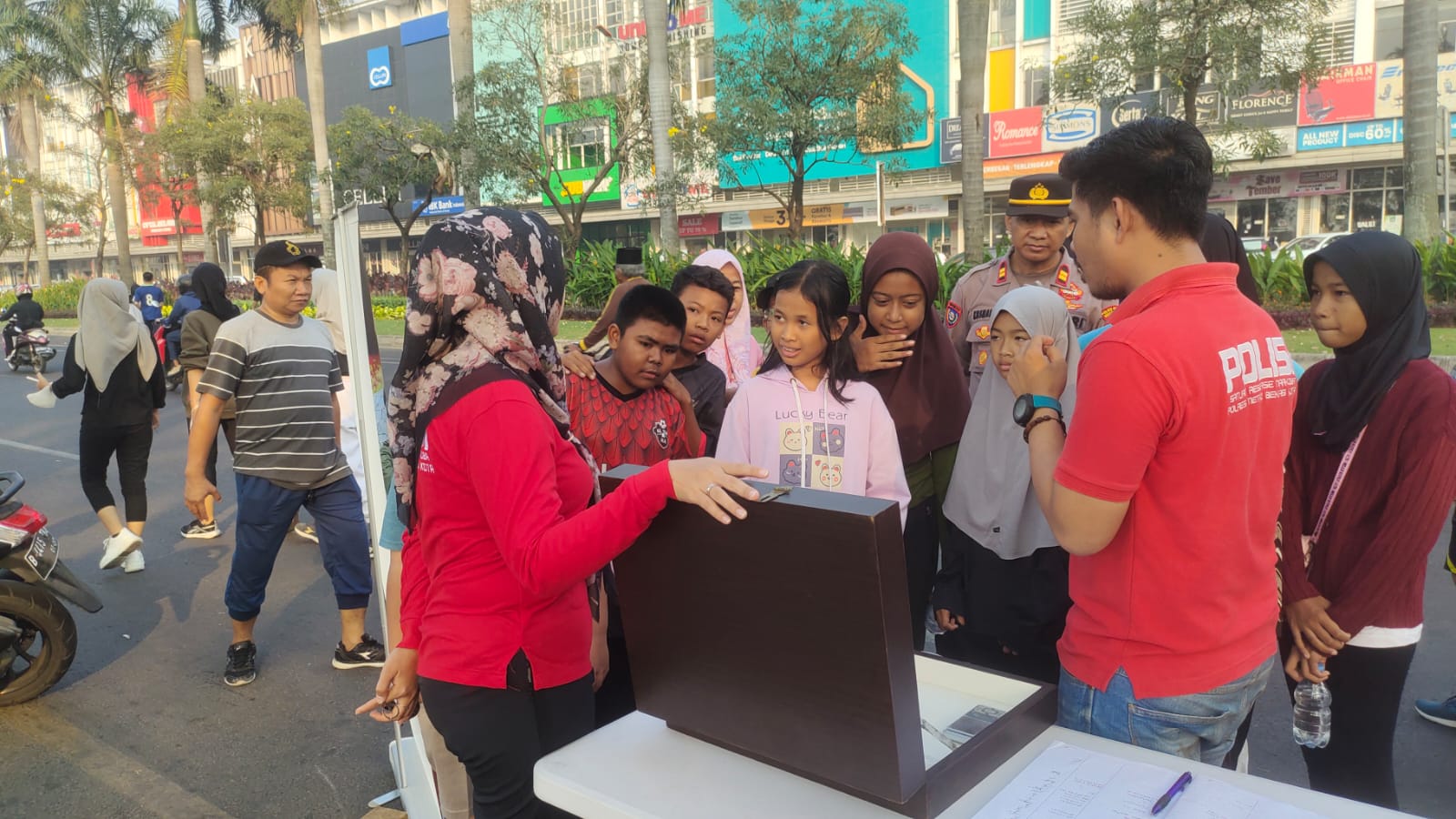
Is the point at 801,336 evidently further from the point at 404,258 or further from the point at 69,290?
the point at 69,290

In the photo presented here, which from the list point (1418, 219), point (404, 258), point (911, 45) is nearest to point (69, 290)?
point (404, 258)

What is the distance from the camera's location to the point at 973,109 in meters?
11.7

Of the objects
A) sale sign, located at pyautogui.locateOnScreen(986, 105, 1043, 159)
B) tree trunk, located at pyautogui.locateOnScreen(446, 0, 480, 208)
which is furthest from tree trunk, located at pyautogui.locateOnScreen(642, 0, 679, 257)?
sale sign, located at pyautogui.locateOnScreen(986, 105, 1043, 159)

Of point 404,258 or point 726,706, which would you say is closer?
point 726,706

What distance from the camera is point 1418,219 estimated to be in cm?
1125

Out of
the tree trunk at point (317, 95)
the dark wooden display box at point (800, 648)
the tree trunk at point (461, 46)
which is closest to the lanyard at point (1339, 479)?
the dark wooden display box at point (800, 648)

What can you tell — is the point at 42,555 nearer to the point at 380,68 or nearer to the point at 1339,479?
the point at 1339,479

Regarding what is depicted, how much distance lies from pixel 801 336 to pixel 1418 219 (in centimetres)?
1213

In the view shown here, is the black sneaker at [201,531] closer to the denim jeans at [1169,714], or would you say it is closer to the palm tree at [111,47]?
the denim jeans at [1169,714]

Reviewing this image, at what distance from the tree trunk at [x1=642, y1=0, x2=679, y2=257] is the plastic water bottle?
14351 millimetres

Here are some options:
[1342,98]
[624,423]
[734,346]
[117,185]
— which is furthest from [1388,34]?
[117,185]

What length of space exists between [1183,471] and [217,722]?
148 inches

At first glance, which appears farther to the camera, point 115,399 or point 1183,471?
point 115,399

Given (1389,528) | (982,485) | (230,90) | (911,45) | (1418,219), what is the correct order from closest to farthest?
1. (1389,528)
2. (982,485)
3. (1418,219)
4. (911,45)
5. (230,90)
